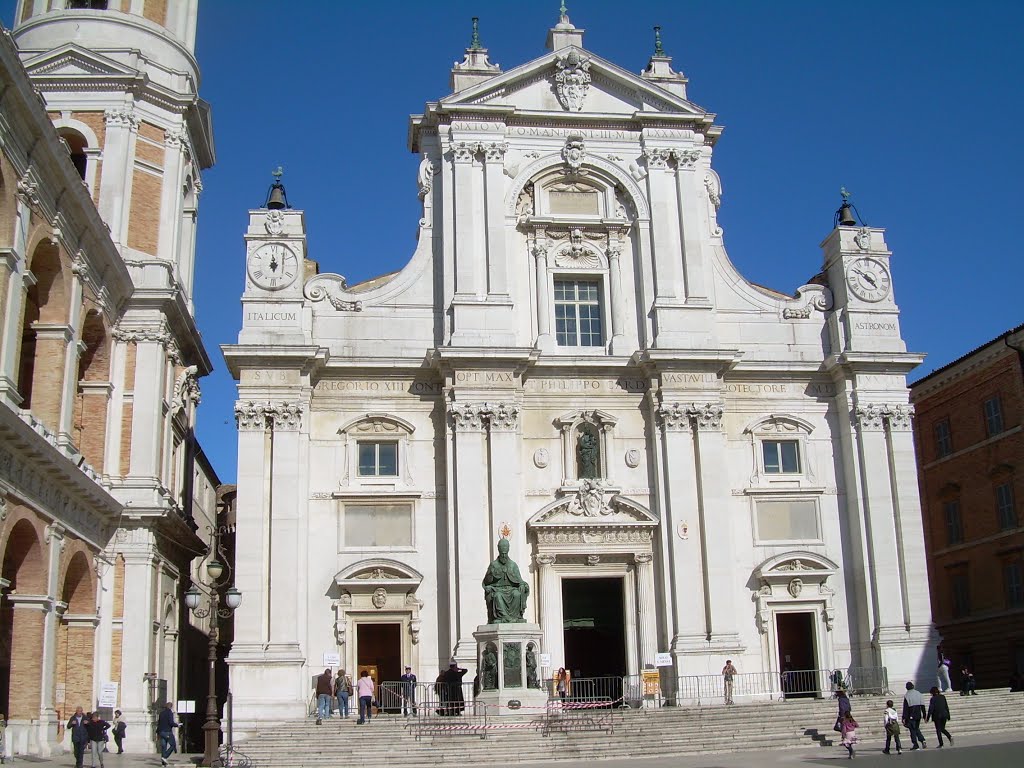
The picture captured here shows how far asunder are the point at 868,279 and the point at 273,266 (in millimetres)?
17724

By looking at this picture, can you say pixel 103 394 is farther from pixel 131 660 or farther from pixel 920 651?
pixel 920 651

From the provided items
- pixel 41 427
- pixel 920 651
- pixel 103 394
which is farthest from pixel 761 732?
pixel 103 394

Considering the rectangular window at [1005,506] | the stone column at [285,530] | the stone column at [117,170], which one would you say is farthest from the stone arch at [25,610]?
the rectangular window at [1005,506]

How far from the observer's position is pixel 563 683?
95.8 feet

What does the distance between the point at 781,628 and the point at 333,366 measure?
15.4 meters

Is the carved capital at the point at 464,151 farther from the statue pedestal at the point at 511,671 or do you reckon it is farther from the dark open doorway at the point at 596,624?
the statue pedestal at the point at 511,671

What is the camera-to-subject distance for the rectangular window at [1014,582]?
3803 centimetres

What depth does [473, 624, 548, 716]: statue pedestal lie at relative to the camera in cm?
2512

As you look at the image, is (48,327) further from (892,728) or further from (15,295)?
(892,728)

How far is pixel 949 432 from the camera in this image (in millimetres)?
42969

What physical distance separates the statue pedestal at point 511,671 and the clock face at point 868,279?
15.6 meters

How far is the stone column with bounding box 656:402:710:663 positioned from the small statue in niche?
6.05ft

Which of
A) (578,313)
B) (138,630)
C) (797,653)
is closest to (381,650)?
(138,630)

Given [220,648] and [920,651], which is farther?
[220,648]
